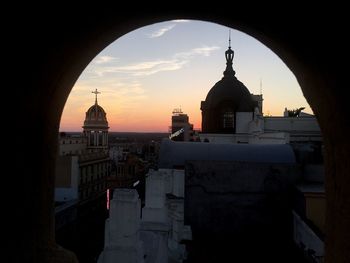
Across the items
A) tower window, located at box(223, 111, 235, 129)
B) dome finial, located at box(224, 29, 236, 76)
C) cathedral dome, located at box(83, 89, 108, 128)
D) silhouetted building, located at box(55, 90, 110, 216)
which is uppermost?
dome finial, located at box(224, 29, 236, 76)

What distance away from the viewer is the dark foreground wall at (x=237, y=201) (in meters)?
10.1

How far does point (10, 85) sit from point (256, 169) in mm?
8768

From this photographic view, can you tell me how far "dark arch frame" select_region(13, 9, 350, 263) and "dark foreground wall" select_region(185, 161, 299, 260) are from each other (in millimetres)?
7110

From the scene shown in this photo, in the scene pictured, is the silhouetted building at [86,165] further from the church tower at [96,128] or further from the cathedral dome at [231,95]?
the cathedral dome at [231,95]

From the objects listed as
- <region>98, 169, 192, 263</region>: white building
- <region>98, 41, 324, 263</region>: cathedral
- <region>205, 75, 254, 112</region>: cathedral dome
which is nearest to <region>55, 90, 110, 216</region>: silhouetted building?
<region>205, 75, 254, 112</region>: cathedral dome

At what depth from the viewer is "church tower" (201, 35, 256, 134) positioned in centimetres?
2986

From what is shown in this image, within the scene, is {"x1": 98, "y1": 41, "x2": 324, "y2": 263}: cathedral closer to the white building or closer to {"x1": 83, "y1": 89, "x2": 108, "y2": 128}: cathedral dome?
the white building

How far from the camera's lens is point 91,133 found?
60562 millimetres

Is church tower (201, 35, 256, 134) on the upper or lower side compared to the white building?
upper

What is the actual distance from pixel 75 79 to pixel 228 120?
→ 90.3ft

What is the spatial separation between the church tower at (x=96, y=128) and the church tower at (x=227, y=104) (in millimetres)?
31738

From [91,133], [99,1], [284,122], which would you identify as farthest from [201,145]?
[91,133]

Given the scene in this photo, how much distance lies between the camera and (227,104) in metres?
30.0

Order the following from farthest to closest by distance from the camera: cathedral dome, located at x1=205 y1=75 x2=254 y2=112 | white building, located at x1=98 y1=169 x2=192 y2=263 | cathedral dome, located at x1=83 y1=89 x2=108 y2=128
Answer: cathedral dome, located at x1=83 y1=89 x2=108 y2=128 < cathedral dome, located at x1=205 y1=75 x2=254 y2=112 < white building, located at x1=98 y1=169 x2=192 y2=263
